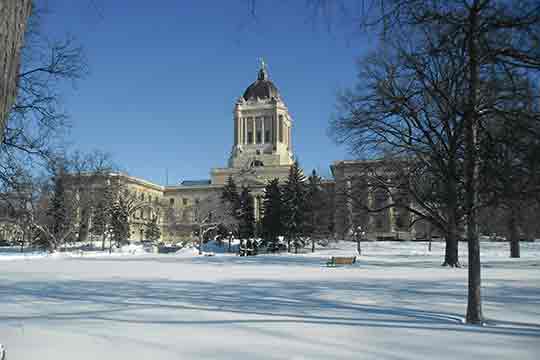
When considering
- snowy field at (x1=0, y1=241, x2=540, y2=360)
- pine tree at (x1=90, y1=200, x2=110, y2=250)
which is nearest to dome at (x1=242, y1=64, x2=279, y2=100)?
pine tree at (x1=90, y1=200, x2=110, y2=250)

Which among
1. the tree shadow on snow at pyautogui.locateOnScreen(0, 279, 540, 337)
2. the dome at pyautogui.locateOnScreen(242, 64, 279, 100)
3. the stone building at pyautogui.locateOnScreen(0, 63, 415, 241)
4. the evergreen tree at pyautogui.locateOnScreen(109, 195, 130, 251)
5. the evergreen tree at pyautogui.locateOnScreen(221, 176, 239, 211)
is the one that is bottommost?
the tree shadow on snow at pyautogui.locateOnScreen(0, 279, 540, 337)

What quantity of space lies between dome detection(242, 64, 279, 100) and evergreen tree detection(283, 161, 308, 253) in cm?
7143

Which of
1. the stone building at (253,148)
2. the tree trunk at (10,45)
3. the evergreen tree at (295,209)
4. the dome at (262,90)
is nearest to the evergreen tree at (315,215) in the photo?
the evergreen tree at (295,209)

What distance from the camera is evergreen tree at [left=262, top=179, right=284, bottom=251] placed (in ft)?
175

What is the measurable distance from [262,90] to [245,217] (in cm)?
7025

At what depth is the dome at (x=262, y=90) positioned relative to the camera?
4863 inches

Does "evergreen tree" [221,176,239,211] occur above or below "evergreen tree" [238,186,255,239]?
above

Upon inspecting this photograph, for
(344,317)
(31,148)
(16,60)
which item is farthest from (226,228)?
(16,60)

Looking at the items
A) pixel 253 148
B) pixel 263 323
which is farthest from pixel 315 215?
pixel 253 148

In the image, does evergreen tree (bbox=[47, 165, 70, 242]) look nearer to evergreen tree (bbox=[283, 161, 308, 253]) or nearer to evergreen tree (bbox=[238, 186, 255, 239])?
evergreen tree (bbox=[238, 186, 255, 239])

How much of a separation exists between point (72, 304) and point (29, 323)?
231 centimetres

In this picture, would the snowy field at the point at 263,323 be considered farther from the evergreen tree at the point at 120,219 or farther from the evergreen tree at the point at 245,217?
the evergreen tree at the point at 245,217

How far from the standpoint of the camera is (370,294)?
1208cm

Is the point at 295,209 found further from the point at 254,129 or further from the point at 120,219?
the point at 254,129
